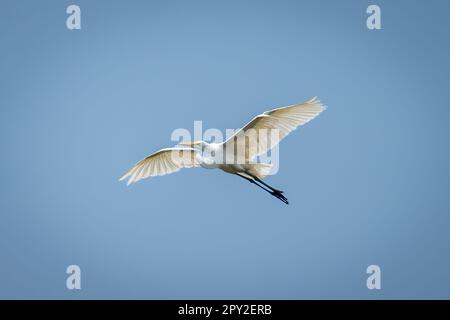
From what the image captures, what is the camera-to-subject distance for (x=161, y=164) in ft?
44.4

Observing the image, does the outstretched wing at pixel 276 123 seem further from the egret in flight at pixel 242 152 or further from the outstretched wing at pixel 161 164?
the outstretched wing at pixel 161 164

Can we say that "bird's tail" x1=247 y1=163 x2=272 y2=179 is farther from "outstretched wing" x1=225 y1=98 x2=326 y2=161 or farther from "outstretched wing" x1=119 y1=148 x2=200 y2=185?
"outstretched wing" x1=119 y1=148 x2=200 y2=185

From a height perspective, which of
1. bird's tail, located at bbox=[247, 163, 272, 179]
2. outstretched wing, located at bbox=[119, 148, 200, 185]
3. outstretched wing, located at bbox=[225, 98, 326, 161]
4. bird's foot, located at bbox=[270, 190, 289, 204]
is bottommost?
bird's foot, located at bbox=[270, 190, 289, 204]

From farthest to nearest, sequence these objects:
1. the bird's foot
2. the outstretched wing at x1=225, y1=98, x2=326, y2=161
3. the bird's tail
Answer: the bird's foot, the bird's tail, the outstretched wing at x1=225, y1=98, x2=326, y2=161

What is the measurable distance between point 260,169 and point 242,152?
0.43 meters

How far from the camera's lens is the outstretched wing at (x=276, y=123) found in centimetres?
1141

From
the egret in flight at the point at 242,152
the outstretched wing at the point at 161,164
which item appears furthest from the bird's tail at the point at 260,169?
the outstretched wing at the point at 161,164

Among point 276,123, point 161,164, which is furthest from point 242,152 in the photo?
point 161,164

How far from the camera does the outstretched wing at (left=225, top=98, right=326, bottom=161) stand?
11.4 m

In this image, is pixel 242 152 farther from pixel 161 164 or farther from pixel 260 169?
pixel 161 164

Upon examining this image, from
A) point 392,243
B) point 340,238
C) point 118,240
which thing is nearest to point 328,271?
point 392,243

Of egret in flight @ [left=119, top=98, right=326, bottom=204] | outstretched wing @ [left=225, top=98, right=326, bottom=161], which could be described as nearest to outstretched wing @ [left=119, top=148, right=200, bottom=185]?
egret in flight @ [left=119, top=98, right=326, bottom=204]

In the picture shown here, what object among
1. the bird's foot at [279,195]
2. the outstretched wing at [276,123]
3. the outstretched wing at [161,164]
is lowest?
the bird's foot at [279,195]

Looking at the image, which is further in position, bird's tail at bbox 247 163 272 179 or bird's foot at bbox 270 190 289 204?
bird's foot at bbox 270 190 289 204
